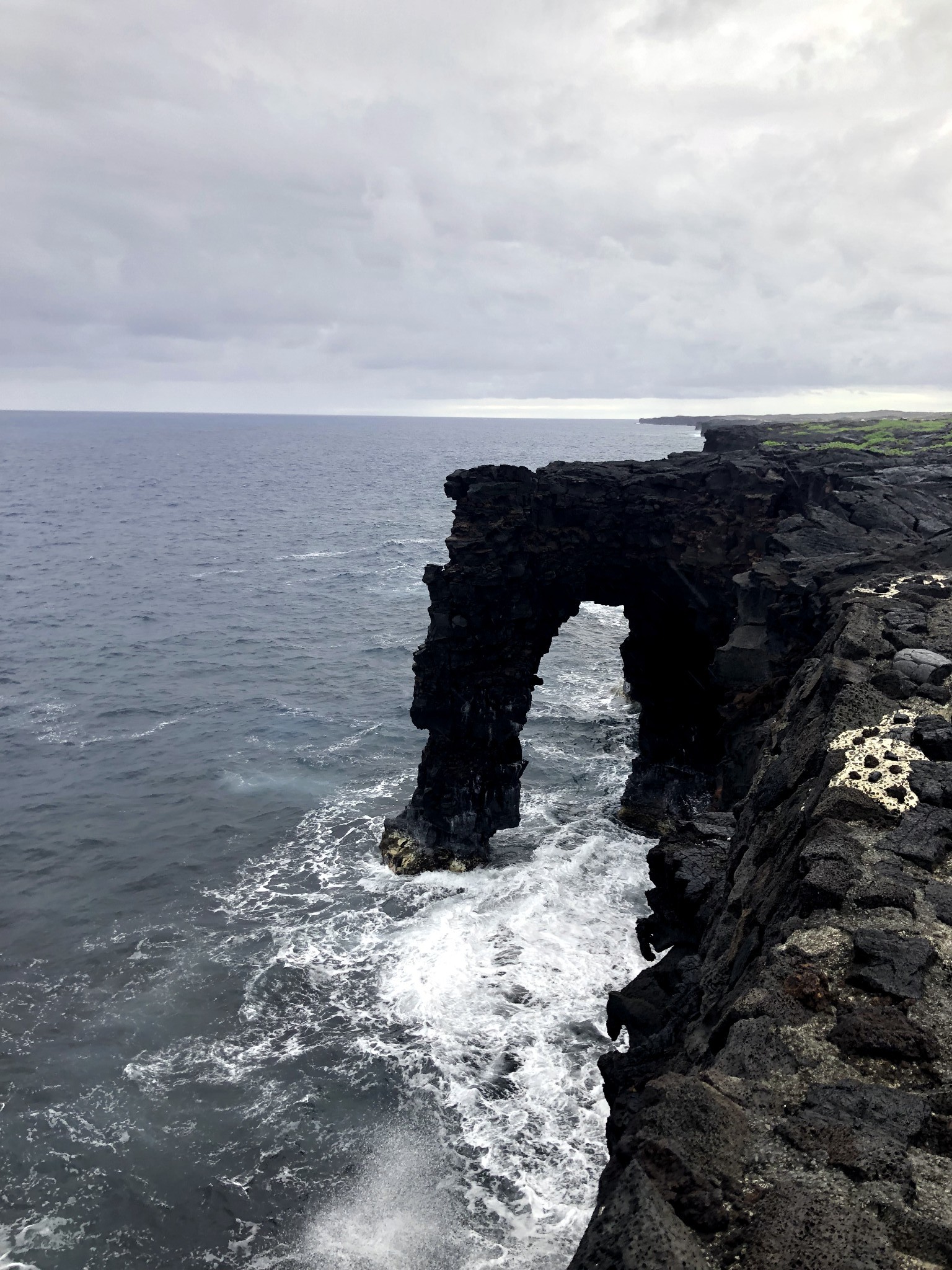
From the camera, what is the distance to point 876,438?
211 feet

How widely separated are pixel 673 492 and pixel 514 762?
50.4 ft

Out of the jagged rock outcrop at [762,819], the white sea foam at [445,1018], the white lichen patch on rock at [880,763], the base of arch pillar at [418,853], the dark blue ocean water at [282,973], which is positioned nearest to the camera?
the jagged rock outcrop at [762,819]

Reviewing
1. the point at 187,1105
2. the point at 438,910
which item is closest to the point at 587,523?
the point at 438,910

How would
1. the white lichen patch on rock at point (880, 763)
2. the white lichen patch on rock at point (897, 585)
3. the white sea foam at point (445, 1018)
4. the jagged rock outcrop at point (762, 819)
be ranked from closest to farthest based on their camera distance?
1. the jagged rock outcrop at point (762, 819)
2. the white lichen patch on rock at point (880, 763)
3. the white sea foam at point (445, 1018)
4. the white lichen patch on rock at point (897, 585)

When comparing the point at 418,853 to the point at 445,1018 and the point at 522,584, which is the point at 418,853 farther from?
the point at 522,584

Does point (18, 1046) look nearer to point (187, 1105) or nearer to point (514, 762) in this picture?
point (187, 1105)

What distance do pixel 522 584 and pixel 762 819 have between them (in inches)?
973

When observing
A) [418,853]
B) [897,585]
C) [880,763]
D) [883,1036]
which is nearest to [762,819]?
[880,763]

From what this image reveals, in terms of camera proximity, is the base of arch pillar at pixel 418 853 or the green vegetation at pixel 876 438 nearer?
the base of arch pillar at pixel 418 853

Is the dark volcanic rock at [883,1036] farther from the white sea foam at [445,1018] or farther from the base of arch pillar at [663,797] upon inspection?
the base of arch pillar at [663,797]

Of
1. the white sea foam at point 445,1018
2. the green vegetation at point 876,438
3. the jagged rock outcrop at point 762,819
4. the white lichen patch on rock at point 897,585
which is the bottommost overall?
the white sea foam at point 445,1018

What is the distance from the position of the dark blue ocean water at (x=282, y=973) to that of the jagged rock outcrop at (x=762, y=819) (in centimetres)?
550

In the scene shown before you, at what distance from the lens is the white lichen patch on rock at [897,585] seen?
855 inches

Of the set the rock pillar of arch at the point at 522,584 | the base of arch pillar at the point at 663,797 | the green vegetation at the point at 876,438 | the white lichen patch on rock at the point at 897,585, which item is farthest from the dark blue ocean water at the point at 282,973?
the green vegetation at the point at 876,438
